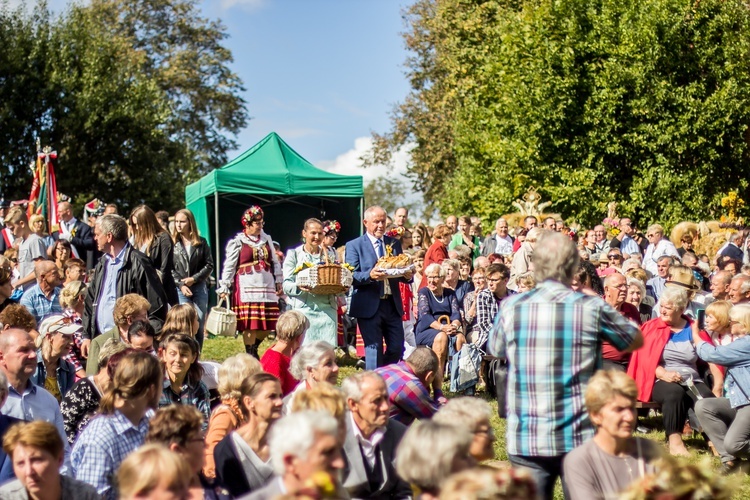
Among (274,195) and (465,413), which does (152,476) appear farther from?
(274,195)

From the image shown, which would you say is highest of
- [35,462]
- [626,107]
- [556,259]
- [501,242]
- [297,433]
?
[626,107]

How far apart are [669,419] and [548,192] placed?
1709 centimetres

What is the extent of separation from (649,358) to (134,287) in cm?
432

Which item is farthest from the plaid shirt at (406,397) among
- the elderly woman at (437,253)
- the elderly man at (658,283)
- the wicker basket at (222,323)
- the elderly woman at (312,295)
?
the elderly woman at (437,253)

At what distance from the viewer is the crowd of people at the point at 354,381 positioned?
3979 millimetres

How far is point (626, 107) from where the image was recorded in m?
23.8

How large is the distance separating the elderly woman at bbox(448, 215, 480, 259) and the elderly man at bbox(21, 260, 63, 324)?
30.0 feet

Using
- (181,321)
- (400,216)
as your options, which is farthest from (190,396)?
(400,216)

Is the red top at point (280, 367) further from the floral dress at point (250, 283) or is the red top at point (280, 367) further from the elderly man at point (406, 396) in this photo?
the floral dress at point (250, 283)

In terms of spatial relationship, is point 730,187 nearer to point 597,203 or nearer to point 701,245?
point 597,203

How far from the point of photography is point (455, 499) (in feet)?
10.8

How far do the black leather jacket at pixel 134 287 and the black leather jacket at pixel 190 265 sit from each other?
264cm

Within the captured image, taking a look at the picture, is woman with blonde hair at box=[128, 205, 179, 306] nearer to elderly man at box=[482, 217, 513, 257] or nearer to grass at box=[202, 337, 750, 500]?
grass at box=[202, 337, 750, 500]

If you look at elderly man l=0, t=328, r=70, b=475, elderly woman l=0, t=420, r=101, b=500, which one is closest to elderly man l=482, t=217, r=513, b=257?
elderly man l=0, t=328, r=70, b=475
